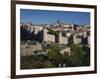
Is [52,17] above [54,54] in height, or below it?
above

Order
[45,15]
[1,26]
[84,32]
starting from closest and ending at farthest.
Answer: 1. [1,26]
2. [45,15]
3. [84,32]

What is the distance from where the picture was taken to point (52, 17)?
7.22 ft

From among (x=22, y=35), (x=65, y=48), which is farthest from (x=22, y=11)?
(x=65, y=48)

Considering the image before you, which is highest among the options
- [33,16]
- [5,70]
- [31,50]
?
[33,16]

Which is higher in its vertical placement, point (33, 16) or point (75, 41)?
point (33, 16)

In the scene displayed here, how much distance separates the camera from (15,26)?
2.05 meters

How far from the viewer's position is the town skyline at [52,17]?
2.12m

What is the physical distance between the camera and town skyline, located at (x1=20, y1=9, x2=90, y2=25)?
2115 millimetres

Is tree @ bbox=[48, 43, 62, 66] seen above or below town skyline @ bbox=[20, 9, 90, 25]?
below

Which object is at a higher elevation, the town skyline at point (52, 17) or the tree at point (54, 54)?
the town skyline at point (52, 17)

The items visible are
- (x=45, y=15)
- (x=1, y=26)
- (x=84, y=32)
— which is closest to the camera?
(x=1, y=26)

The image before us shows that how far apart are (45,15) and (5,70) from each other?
26.9 inches

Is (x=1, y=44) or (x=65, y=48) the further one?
(x=65, y=48)
